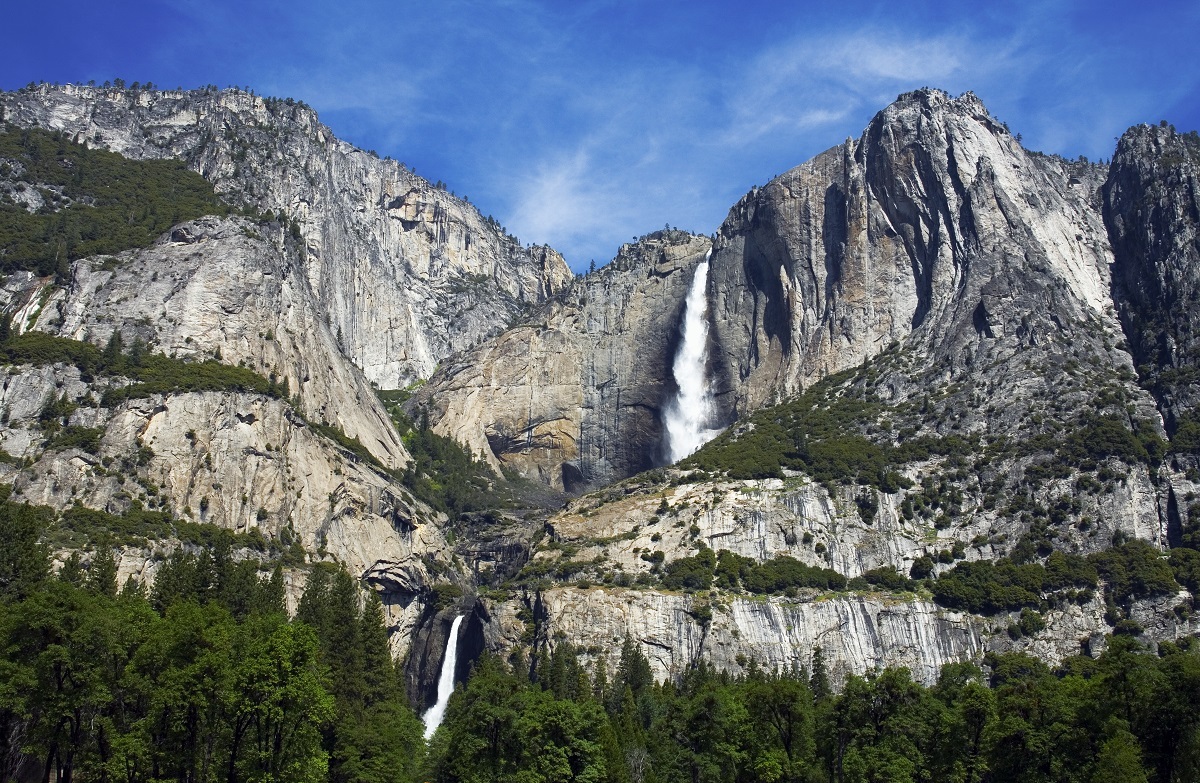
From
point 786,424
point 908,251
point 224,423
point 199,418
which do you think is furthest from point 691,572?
point 908,251

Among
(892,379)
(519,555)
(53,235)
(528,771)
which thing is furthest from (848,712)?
(53,235)

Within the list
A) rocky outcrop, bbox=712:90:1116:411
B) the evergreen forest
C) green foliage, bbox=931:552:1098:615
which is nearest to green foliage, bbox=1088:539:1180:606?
green foliage, bbox=931:552:1098:615

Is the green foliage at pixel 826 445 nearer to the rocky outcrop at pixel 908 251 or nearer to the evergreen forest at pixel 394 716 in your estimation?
the rocky outcrop at pixel 908 251

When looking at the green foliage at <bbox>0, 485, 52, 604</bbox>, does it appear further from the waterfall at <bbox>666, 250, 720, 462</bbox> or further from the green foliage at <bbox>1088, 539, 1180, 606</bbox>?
the waterfall at <bbox>666, 250, 720, 462</bbox>

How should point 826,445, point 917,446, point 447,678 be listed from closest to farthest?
point 447,678
point 917,446
point 826,445

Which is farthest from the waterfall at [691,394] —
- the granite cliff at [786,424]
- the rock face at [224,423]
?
the rock face at [224,423]

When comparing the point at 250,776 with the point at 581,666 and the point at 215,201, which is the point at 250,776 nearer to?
the point at 581,666

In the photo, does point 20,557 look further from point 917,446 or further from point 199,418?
point 917,446
